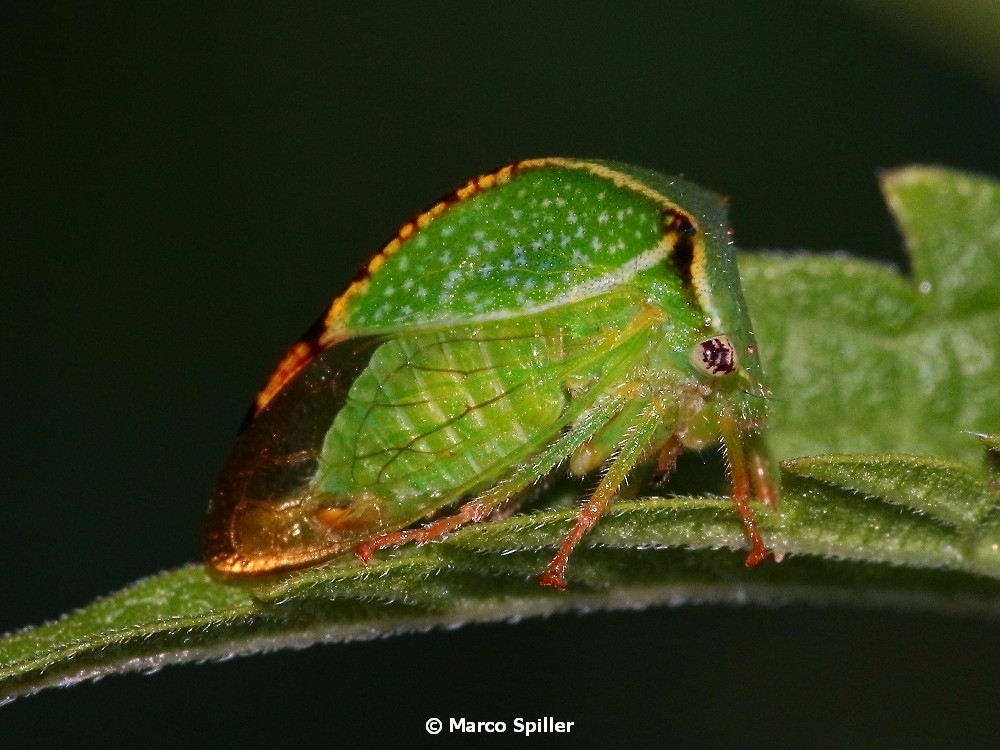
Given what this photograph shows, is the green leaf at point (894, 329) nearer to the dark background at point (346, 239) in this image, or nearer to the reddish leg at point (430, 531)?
the reddish leg at point (430, 531)

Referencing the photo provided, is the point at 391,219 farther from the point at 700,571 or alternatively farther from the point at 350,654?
the point at 700,571

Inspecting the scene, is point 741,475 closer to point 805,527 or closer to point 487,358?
point 805,527

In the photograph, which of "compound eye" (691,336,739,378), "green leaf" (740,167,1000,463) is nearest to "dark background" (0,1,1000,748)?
"green leaf" (740,167,1000,463)

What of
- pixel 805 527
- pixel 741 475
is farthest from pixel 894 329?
pixel 805 527

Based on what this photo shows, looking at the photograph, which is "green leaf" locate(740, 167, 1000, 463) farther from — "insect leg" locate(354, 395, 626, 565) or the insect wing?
the insect wing

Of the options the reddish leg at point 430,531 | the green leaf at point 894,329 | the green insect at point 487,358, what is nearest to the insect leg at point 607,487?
the green insect at point 487,358
